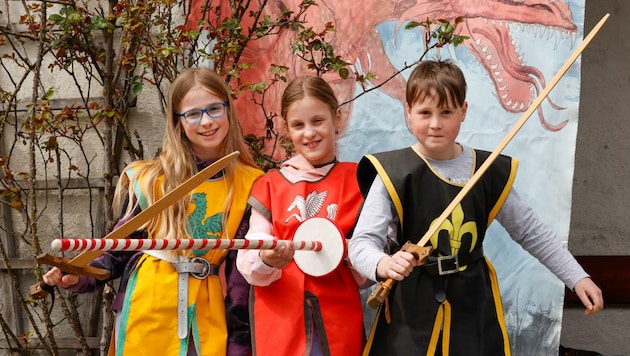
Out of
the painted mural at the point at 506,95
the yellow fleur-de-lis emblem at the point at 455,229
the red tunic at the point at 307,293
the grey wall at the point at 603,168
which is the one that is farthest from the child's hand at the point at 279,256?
the grey wall at the point at 603,168

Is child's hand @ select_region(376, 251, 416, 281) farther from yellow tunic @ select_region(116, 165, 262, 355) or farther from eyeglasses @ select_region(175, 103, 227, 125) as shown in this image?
eyeglasses @ select_region(175, 103, 227, 125)

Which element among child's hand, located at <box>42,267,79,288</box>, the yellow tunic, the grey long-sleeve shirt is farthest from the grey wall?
child's hand, located at <box>42,267,79,288</box>

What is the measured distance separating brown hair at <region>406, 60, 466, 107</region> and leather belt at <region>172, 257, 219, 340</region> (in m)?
0.91

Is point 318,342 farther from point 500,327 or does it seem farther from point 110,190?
point 110,190

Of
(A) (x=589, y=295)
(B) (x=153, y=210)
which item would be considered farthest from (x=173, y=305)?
(A) (x=589, y=295)

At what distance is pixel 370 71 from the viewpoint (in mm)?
3508

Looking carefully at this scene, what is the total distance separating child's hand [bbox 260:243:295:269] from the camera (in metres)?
2.51

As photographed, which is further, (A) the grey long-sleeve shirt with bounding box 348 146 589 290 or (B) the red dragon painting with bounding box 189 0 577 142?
(B) the red dragon painting with bounding box 189 0 577 142

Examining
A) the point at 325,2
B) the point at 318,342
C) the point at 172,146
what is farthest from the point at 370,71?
the point at 318,342

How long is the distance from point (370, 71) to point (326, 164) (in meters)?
0.84

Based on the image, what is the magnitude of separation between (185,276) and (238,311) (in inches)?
8.8

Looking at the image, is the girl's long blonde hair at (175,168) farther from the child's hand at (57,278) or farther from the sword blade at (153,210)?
the child's hand at (57,278)

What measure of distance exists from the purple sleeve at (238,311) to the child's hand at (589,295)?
1118mm

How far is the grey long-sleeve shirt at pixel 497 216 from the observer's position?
247 cm
